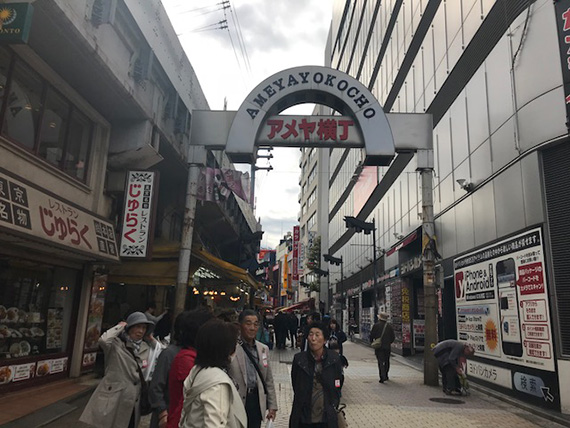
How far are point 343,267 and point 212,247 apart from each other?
56.4 feet

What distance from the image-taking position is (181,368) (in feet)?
12.1

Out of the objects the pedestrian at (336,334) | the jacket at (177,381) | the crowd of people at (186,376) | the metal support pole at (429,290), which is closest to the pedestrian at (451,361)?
the metal support pole at (429,290)

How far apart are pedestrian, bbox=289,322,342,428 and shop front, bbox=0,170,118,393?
16.6 ft

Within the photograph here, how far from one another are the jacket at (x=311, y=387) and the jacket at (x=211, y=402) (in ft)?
4.99

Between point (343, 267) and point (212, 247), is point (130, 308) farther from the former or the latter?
point (343, 267)

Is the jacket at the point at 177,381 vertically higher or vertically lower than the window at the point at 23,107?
lower

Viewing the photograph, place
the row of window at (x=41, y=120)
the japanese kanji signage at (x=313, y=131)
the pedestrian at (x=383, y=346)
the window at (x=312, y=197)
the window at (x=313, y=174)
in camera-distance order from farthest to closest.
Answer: the window at (x=313, y=174), the window at (x=312, y=197), the japanese kanji signage at (x=313, y=131), the pedestrian at (x=383, y=346), the row of window at (x=41, y=120)

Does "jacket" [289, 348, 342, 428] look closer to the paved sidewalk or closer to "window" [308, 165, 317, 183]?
the paved sidewalk

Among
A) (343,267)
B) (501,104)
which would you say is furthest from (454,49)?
(343,267)

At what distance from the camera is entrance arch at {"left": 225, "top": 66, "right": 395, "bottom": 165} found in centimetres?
1234

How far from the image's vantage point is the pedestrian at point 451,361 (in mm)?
10344

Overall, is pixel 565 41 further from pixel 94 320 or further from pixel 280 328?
pixel 280 328

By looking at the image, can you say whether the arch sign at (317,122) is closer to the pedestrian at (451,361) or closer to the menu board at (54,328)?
the pedestrian at (451,361)

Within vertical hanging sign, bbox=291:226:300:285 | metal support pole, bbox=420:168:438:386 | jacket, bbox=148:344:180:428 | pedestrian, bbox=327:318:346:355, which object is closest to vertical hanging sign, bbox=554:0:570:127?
metal support pole, bbox=420:168:438:386
